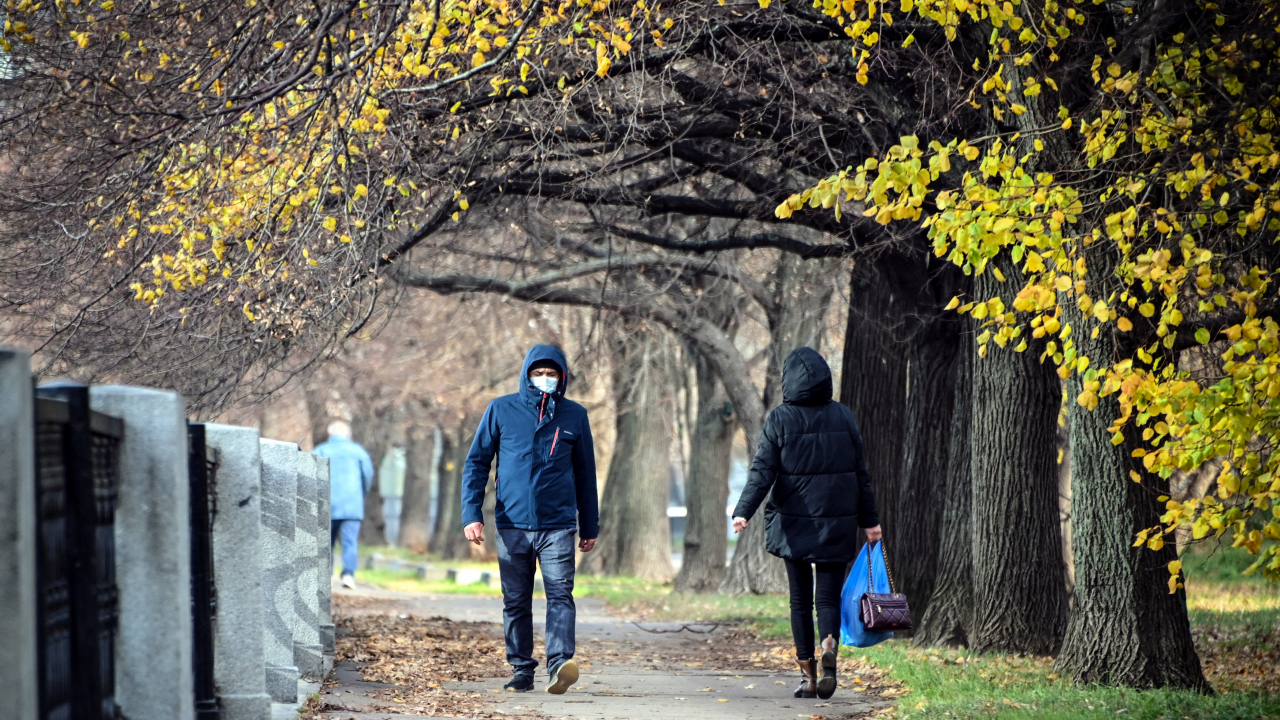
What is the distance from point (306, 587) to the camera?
781cm

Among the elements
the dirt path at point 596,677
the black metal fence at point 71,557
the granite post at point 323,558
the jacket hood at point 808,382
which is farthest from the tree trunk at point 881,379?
the black metal fence at point 71,557

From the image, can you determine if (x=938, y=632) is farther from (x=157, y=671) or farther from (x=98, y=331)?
(x=157, y=671)

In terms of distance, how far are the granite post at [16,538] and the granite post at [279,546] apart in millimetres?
3584

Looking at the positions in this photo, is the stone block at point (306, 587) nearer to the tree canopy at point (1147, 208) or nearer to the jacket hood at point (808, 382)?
the jacket hood at point (808, 382)

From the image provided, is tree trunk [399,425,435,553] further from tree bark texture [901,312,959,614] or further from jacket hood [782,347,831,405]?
jacket hood [782,347,831,405]

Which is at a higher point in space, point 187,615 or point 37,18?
point 37,18

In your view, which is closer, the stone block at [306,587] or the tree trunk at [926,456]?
the stone block at [306,587]

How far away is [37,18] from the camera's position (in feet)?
30.5

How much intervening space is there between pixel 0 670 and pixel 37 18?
287 inches

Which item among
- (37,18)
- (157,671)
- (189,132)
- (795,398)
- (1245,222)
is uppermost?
(37,18)

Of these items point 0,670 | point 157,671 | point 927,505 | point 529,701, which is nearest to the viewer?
point 0,670

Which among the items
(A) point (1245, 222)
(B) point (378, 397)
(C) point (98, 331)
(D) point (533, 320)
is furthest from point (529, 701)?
(B) point (378, 397)

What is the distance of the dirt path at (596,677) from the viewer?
7223 mm

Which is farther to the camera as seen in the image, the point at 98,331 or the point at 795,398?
the point at 98,331
